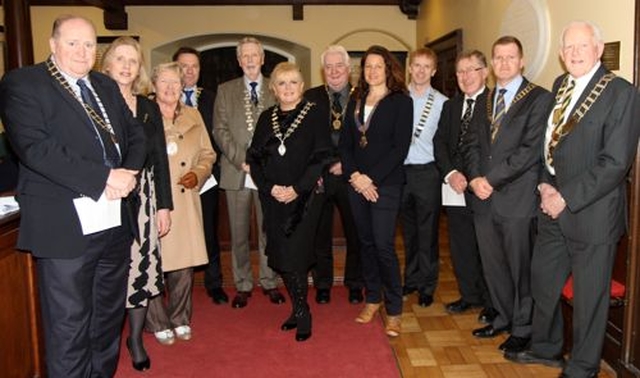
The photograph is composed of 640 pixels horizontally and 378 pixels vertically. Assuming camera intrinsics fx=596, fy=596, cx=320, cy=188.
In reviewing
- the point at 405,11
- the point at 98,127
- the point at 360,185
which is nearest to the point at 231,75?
the point at 405,11

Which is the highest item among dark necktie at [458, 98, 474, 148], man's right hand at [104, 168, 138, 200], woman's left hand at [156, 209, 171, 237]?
dark necktie at [458, 98, 474, 148]

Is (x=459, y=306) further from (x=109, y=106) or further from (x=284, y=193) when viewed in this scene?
(x=109, y=106)

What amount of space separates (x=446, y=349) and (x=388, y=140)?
1.14 m

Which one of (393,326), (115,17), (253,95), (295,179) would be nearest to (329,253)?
(393,326)

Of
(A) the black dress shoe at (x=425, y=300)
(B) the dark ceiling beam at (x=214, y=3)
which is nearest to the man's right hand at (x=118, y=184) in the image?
(A) the black dress shoe at (x=425, y=300)

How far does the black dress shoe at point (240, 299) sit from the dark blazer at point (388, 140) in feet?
3.98

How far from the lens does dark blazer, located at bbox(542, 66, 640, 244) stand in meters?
2.38

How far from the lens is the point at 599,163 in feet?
7.93

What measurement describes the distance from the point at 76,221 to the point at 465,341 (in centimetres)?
209

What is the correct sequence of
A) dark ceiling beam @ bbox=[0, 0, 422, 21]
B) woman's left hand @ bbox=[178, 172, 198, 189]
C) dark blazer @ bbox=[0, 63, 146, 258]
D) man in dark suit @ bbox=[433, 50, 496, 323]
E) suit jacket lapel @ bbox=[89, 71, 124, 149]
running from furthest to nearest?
1. dark ceiling beam @ bbox=[0, 0, 422, 21]
2. man in dark suit @ bbox=[433, 50, 496, 323]
3. woman's left hand @ bbox=[178, 172, 198, 189]
4. suit jacket lapel @ bbox=[89, 71, 124, 149]
5. dark blazer @ bbox=[0, 63, 146, 258]

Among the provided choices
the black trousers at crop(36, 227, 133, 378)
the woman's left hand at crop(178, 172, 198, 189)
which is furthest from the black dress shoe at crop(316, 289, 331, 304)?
the black trousers at crop(36, 227, 133, 378)

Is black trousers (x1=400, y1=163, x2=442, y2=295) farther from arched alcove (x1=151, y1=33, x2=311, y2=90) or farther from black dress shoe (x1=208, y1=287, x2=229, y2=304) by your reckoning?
arched alcove (x1=151, y1=33, x2=311, y2=90)

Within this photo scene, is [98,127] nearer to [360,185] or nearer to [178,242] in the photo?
[178,242]

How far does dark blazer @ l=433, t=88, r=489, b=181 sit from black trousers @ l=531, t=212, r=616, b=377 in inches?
29.0
